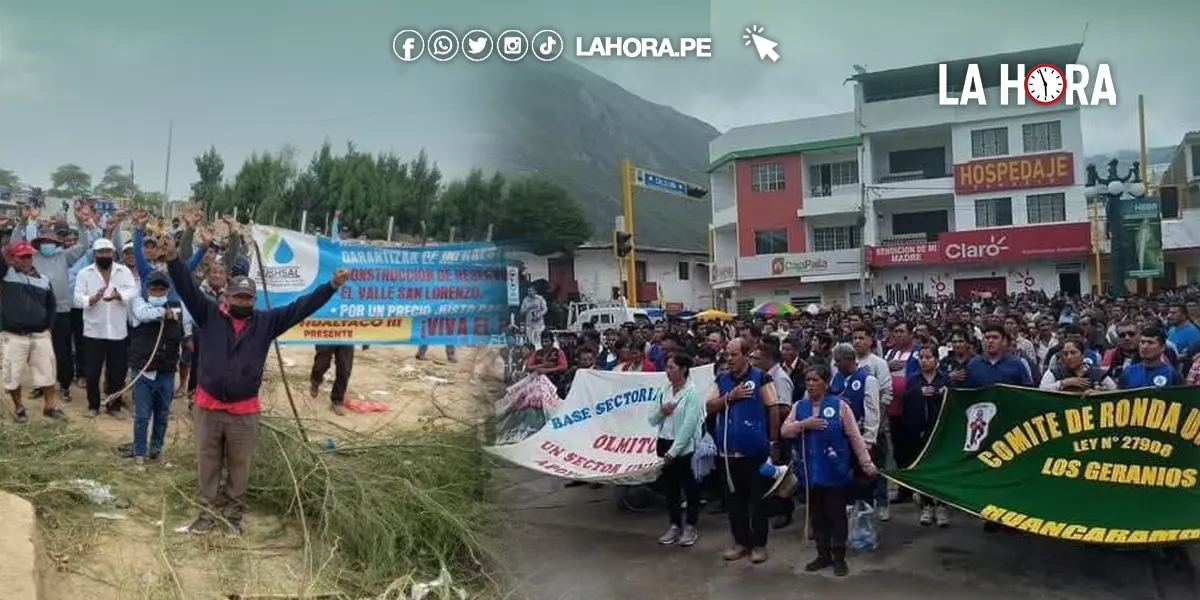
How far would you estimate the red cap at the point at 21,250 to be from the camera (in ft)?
22.2

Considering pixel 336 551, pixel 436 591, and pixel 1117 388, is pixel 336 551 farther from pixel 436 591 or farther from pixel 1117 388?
pixel 1117 388

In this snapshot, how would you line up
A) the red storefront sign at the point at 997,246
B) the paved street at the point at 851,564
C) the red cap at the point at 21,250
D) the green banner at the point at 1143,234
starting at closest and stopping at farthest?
the paved street at the point at 851,564, the red cap at the point at 21,250, the green banner at the point at 1143,234, the red storefront sign at the point at 997,246

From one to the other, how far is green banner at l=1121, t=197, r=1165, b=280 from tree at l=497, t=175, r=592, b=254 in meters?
28.7

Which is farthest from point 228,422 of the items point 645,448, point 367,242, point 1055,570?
point 1055,570

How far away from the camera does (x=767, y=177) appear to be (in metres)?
36.0

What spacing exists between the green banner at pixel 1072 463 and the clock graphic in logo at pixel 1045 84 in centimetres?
2875

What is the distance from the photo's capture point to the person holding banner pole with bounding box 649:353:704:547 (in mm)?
6629

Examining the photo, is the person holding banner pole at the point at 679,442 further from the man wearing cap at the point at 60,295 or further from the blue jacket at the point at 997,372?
the man wearing cap at the point at 60,295

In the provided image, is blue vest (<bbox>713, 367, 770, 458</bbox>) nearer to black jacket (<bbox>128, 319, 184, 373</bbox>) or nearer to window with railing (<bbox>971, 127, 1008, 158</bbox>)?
black jacket (<bbox>128, 319, 184, 373</bbox>)

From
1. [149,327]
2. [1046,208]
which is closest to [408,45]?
[149,327]

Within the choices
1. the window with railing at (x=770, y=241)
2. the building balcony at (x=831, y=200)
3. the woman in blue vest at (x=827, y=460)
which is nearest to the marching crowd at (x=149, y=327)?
the woman in blue vest at (x=827, y=460)

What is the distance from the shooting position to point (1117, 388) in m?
6.00

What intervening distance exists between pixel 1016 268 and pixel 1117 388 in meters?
28.5

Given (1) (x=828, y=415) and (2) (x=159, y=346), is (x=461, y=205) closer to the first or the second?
(1) (x=828, y=415)
